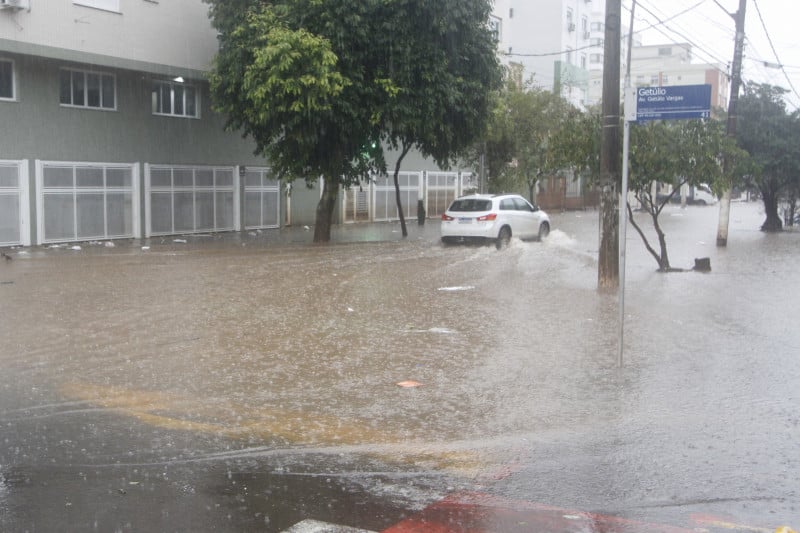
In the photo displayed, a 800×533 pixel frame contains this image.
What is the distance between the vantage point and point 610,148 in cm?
1446

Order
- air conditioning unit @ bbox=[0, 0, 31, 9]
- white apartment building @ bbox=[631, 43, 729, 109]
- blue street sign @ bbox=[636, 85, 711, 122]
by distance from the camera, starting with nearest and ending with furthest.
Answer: blue street sign @ bbox=[636, 85, 711, 122] < air conditioning unit @ bbox=[0, 0, 31, 9] < white apartment building @ bbox=[631, 43, 729, 109]

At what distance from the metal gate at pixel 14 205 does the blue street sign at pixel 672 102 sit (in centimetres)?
1878

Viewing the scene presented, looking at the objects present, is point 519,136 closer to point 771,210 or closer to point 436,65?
point 771,210

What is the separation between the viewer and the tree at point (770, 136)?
31609mm

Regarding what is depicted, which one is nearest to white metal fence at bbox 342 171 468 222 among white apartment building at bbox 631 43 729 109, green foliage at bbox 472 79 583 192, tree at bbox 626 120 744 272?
green foliage at bbox 472 79 583 192

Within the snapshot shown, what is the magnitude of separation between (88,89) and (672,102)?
2031 centimetres

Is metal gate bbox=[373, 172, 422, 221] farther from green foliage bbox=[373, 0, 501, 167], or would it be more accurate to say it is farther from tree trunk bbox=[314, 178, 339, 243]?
green foliage bbox=[373, 0, 501, 167]

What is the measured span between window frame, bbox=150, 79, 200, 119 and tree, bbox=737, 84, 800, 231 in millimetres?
20208

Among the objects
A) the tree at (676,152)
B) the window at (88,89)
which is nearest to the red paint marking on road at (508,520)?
the tree at (676,152)

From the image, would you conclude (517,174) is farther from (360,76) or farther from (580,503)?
(580,503)

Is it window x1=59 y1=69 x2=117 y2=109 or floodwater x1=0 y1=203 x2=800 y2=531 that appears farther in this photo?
window x1=59 y1=69 x2=117 y2=109

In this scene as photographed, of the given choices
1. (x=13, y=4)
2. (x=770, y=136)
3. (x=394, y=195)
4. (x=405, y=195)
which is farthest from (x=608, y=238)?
(x=405, y=195)

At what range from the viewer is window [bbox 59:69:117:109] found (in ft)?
79.4

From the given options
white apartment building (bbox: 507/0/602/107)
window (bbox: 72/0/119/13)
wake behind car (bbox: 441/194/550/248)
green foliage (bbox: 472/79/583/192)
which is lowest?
wake behind car (bbox: 441/194/550/248)
